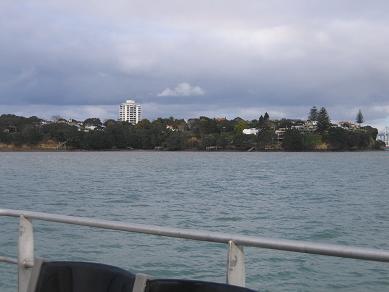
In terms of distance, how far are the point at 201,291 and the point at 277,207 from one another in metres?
33.4

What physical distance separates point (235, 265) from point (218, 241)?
0.16m

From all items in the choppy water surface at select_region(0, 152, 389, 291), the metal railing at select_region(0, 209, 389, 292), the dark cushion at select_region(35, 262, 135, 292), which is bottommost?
the choppy water surface at select_region(0, 152, 389, 291)

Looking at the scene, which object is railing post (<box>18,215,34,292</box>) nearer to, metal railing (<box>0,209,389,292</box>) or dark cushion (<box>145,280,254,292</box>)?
metal railing (<box>0,209,389,292</box>)

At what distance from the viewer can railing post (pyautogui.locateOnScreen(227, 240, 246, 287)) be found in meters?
3.46

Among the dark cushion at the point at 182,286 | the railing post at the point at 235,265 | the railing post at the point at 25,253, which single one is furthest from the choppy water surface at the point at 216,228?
the dark cushion at the point at 182,286

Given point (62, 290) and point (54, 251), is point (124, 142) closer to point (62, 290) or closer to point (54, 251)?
point (54, 251)

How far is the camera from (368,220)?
29.9m

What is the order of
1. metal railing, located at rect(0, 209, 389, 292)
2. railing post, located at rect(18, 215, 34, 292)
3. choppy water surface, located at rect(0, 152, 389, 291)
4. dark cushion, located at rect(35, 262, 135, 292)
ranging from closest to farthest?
metal railing, located at rect(0, 209, 389, 292)
dark cushion, located at rect(35, 262, 135, 292)
railing post, located at rect(18, 215, 34, 292)
choppy water surface, located at rect(0, 152, 389, 291)

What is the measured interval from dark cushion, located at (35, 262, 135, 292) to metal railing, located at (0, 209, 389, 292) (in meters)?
0.35

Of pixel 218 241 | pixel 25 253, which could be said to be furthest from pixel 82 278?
A: pixel 25 253

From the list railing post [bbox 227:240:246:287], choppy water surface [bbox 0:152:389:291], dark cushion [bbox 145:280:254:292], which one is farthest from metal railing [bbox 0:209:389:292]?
choppy water surface [bbox 0:152:389:291]

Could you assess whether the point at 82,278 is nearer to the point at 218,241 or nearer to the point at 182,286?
the point at 182,286

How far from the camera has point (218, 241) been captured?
3.48 meters

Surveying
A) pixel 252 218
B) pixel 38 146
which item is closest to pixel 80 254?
pixel 252 218
